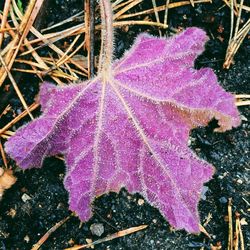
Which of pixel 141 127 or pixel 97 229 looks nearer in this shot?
pixel 141 127

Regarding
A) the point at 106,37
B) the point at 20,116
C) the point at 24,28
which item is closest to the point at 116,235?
the point at 20,116

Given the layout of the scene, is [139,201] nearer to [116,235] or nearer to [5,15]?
[116,235]

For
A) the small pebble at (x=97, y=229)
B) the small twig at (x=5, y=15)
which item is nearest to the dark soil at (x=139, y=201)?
the small pebble at (x=97, y=229)

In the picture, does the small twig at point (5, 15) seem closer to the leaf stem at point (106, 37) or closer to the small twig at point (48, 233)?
the leaf stem at point (106, 37)

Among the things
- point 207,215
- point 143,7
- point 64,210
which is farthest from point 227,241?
point 143,7

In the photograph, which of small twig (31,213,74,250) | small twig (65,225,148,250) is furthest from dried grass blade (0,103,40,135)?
small twig (65,225,148,250)
